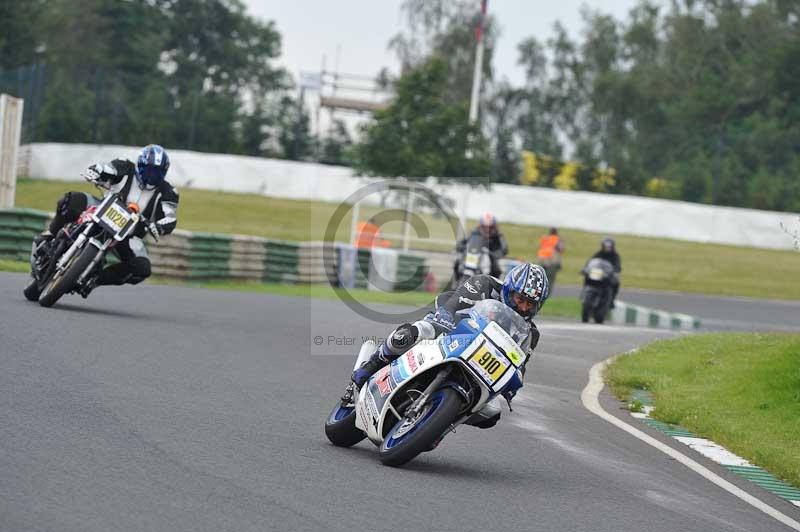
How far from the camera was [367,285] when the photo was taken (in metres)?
29.0

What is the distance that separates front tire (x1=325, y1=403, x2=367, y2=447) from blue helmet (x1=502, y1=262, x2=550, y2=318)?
1.17m

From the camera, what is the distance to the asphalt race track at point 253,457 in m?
6.19

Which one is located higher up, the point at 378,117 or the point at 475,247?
the point at 378,117

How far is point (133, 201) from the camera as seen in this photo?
13.5 meters

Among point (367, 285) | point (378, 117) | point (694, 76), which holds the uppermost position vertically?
point (694, 76)

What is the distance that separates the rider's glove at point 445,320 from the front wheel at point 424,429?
0.47 metres

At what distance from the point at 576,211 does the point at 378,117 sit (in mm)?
13177

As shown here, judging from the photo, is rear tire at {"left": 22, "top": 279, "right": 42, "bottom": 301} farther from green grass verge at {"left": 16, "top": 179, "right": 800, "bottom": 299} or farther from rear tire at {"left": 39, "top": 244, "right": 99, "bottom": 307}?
green grass verge at {"left": 16, "top": 179, "right": 800, "bottom": 299}

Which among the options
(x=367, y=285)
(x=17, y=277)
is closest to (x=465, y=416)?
(x=17, y=277)

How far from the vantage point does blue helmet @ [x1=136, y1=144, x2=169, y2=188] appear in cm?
1340

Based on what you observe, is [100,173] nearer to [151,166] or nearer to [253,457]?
[151,166]

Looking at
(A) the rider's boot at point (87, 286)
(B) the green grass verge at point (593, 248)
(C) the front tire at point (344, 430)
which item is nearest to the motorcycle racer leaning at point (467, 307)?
(C) the front tire at point (344, 430)

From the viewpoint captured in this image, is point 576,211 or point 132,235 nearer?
point 132,235

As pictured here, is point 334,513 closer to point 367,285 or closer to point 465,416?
point 465,416
